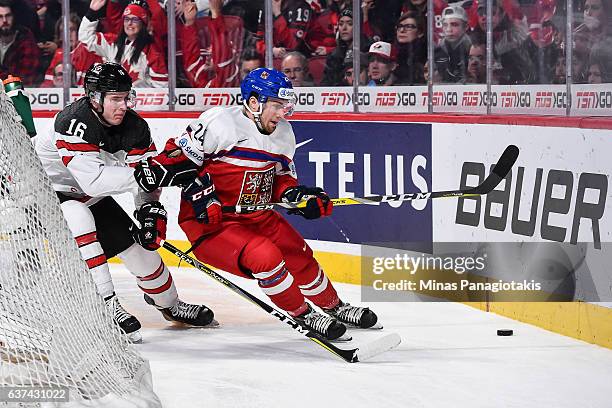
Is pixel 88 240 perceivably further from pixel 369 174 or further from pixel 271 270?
pixel 369 174

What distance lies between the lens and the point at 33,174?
3447 mm

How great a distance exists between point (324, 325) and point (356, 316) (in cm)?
37

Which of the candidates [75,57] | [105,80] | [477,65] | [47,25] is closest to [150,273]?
[105,80]

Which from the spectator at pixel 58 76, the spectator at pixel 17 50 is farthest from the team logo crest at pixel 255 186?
the spectator at pixel 17 50

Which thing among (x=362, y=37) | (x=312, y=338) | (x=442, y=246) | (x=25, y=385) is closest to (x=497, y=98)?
(x=442, y=246)

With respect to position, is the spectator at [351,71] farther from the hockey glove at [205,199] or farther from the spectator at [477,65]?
the hockey glove at [205,199]

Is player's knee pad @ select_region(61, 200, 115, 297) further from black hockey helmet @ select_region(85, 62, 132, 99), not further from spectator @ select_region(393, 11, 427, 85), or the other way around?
spectator @ select_region(393, 11, 427, 85)

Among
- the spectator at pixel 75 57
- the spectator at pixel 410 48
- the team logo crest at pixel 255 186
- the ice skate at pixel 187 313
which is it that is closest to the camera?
the team logo crest at pixel 255 186

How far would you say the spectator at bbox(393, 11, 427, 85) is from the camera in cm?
574

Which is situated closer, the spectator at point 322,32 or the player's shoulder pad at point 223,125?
the player's shoulder pad at point 223,125

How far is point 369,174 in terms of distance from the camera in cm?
571

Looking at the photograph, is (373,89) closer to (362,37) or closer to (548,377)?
(362,37)

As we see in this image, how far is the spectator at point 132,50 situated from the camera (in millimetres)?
6516

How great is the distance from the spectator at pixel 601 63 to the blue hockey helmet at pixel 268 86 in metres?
1.09
